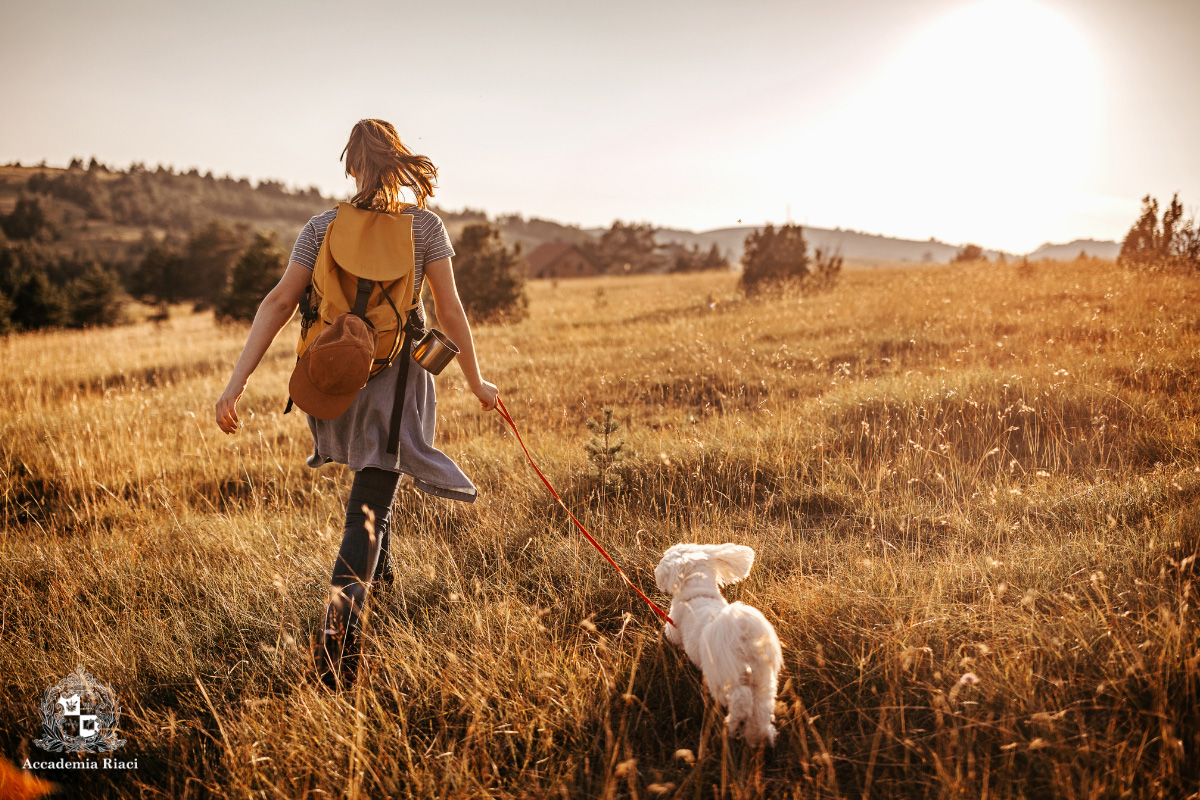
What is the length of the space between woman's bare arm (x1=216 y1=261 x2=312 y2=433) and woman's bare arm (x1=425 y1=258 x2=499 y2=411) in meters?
0.48

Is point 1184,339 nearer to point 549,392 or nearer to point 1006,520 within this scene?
point 1006,520

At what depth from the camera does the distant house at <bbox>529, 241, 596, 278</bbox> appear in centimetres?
5384

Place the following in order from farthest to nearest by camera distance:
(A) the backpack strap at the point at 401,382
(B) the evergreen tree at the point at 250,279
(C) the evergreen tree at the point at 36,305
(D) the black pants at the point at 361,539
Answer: (C) the evergreen tree at the point at 36,305
(B) the evergreen tree at the point at 250,279
(A) the backpack strap at the point at 401,382
(D) the black pants at the point at 361,539

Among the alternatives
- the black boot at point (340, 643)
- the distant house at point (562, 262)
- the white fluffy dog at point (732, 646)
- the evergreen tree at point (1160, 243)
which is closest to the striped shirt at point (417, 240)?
the black boot at point (340, 643)

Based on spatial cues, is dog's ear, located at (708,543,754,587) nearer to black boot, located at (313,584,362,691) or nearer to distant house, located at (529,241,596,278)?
black boot, located at (313,584,362,691)

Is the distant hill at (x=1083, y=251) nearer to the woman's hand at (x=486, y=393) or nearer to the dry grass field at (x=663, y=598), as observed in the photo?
the dry grass field at (x=663, y=598)

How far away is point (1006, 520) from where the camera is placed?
2854mm

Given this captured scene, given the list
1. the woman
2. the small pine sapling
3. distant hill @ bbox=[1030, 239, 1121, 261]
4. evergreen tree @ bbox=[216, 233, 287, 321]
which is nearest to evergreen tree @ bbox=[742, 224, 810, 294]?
distant hill @ bbox=[1030, 239, 1121, 261]

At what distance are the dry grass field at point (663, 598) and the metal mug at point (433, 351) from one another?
3.52ft

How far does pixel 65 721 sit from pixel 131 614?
0.67 meters

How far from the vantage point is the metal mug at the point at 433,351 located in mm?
2281

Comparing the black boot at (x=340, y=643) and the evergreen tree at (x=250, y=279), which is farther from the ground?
the evergreen tree at (x=250, y=279)

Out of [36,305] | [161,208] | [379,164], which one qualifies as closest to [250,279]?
[36,305]

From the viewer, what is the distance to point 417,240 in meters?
2.24
